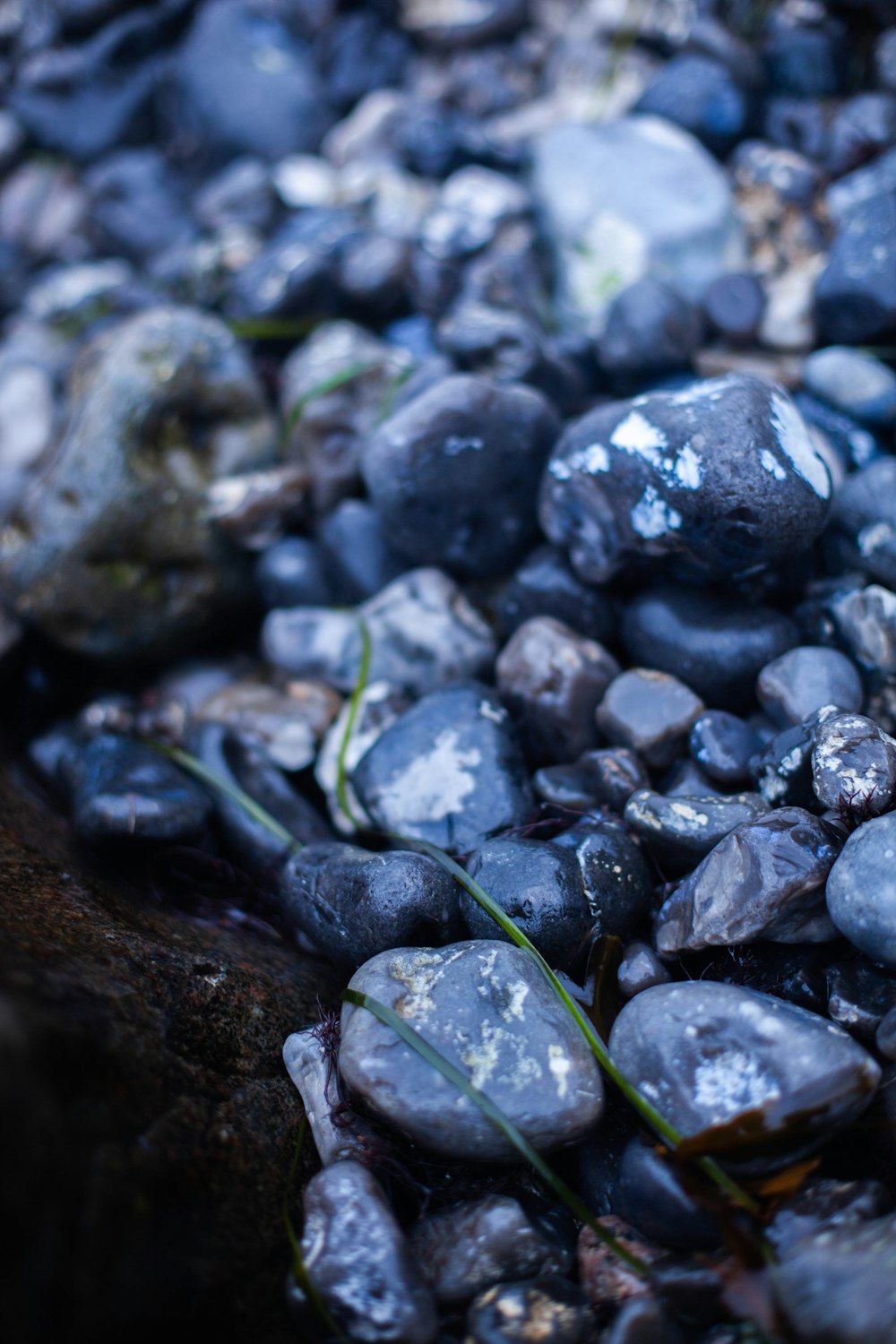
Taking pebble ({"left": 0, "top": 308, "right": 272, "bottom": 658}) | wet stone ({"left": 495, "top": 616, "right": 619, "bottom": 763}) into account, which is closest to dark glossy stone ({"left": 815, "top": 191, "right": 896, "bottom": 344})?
wet stone ({"left": 495, "top": 616, "right": 619, "bottom": 763})

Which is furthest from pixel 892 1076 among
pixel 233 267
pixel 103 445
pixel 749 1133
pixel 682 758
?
pixel 233 267

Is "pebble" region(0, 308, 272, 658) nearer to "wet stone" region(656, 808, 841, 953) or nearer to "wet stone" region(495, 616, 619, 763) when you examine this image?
"wet stone" region(495, 616, 619, 763)

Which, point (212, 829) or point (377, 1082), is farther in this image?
point (212, 829)

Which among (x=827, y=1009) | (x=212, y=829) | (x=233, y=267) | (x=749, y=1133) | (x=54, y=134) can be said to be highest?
(x=54, y=134)

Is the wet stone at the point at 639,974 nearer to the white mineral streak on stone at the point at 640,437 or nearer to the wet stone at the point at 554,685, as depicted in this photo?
the wet stone at the point at 554,685

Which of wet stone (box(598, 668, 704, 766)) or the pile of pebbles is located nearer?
the pile of pebbles

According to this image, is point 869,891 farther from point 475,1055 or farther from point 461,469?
point 461,469

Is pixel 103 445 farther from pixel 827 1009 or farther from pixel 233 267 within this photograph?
pixel 827 1009
